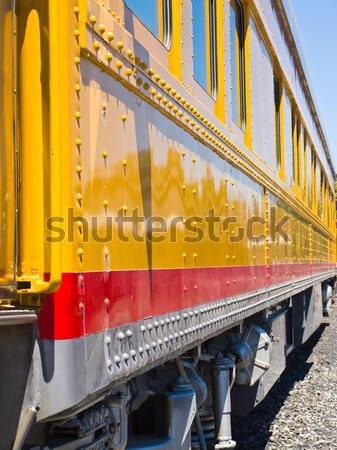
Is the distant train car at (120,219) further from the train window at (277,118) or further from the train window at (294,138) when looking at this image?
the train window at (294,138)

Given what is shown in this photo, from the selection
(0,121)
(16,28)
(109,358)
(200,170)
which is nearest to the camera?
(0,121)

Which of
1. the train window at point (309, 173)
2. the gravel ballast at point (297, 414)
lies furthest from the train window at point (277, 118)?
the train window at point (309, 173)

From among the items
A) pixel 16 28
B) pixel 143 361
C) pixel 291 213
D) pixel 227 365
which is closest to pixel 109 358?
pixel 143 361

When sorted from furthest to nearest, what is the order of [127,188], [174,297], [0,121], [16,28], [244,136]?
[244,136] < [174,297] < [127,188] < [16,28] < [0,121]

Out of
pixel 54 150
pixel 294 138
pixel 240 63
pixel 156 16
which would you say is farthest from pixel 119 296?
pixel 294 138

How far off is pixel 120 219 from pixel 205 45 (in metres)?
1.77

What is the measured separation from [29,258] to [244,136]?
3257 mm

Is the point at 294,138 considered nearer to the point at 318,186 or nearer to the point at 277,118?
the point at 277,118

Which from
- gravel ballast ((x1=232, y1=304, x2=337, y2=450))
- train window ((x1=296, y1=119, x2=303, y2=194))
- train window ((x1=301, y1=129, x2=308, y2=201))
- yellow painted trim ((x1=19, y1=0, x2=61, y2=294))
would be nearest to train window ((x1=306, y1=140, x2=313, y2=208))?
train window ((x1=301, y1=129, x2=308, y2=201))

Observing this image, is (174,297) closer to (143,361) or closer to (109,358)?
(143,361)

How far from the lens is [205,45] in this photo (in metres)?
3.77

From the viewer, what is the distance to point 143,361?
2389 mm

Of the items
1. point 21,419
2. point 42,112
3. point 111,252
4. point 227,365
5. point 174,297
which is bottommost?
point 227,365

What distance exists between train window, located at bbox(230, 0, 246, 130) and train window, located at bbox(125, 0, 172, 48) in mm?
1496
